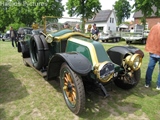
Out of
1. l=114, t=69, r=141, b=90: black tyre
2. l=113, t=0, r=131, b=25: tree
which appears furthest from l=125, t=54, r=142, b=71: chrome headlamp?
l=113, t=0, r=131, b=25: tree

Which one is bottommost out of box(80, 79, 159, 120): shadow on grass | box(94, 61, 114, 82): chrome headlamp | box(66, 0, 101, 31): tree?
box(80, 79, 159, 120): shadow on grass

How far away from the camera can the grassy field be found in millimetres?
2836

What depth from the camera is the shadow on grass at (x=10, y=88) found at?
11.2ft

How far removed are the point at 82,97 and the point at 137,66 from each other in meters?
1.26

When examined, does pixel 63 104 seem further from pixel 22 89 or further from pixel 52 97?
pixel 22 89

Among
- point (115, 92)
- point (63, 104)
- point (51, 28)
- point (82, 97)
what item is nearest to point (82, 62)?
point (82, 97)

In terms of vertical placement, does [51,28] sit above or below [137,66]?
above

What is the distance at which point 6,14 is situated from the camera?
38156 millimetres

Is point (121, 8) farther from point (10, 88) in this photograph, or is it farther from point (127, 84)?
point (10, 88)

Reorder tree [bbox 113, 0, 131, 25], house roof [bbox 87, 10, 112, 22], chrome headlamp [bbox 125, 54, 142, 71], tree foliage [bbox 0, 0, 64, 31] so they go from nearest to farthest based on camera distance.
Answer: chrome headlamp [bbox 125, 54, 142, 71] → tree foliage [bbox 0, 0, 64, 31] → house roof [bbox 87, 10, 112, 22] → tree [bbox 113, 0, 131, 25]

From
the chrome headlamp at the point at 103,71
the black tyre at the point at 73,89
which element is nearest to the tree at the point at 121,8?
the black tyre at the point at 73,89

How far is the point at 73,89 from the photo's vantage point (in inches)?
114

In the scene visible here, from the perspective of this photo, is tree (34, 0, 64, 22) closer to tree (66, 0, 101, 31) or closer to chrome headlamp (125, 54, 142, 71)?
tree (66, 0, 101, 31)

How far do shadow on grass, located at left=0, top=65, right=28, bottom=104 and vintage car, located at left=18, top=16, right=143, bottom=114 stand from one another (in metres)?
0.63
